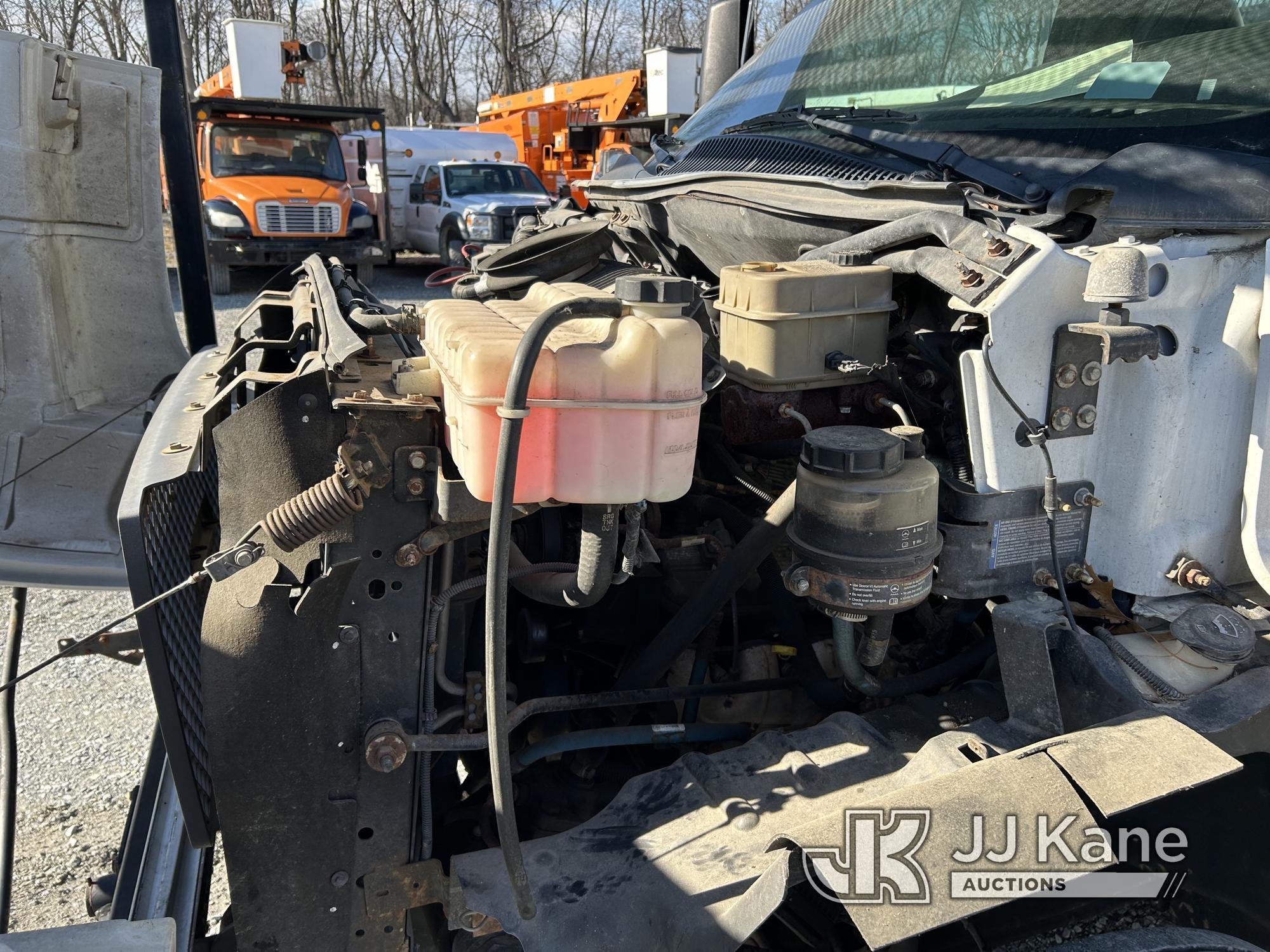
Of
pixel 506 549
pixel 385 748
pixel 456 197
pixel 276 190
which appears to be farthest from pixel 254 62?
pixel 506 549

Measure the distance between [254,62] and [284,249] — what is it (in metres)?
3.13

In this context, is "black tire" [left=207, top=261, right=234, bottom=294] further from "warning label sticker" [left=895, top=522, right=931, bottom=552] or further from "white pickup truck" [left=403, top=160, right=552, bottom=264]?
"warning label sticker" [left=895, top=522, right=931, bottom=552]

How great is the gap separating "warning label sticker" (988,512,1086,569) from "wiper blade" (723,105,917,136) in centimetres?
114

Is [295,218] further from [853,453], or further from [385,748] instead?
[853,453]

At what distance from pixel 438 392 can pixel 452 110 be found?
33.5 m

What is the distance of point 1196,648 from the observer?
1.75m

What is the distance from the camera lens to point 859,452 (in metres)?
1.67

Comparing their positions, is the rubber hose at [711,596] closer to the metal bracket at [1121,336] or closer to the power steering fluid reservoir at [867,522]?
the power steering fluid reservoir at [867,522]

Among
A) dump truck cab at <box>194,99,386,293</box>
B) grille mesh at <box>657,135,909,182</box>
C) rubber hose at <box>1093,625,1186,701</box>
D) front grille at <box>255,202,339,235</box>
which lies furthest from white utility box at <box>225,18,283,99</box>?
rubber hose at <box>1093,625,1186,701</box>

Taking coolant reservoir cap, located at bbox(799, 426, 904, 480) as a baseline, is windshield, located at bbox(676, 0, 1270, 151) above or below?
above

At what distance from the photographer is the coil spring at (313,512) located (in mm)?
1598

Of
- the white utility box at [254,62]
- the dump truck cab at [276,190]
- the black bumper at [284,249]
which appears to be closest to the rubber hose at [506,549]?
the black bumper at [284,249]

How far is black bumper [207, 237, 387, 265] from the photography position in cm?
1305

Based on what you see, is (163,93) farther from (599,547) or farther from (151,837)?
(599,547)
